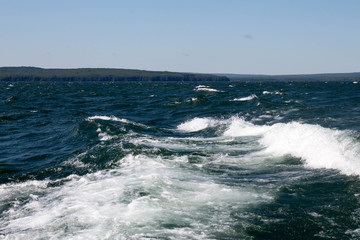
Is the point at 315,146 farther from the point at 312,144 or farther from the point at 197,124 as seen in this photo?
the point at 197,124

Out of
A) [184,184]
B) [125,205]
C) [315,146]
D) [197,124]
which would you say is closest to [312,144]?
[315,146]

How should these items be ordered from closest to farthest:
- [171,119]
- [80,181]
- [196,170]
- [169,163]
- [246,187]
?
[246,187] < [80,181] < [196,170] < [169,163] < [171,119]

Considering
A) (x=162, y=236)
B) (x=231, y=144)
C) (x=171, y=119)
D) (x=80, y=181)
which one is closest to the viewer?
(x=162, y=236)

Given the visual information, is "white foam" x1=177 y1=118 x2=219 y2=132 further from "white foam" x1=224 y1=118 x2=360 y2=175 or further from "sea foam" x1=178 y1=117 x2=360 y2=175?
"white foam" x1=224 y1=118 x2=360 y2=175

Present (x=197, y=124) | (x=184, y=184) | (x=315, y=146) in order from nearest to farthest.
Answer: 1. (x=184, y=184)
2. (x=315, y=146)
3. (x=197, y=124)

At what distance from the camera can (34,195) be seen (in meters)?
10.8

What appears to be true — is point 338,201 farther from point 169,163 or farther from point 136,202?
point 169,163

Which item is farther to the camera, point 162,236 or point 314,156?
point 314,156

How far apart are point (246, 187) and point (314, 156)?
437cm

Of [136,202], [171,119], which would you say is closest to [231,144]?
[136,202]

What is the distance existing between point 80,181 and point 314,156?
796cm

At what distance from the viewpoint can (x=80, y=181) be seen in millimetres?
11812

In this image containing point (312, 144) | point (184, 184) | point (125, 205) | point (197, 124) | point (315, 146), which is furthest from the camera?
point (197, 124)

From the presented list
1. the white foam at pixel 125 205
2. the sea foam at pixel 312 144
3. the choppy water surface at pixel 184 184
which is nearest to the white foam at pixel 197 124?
the choppy water surface at pixel 184 184
